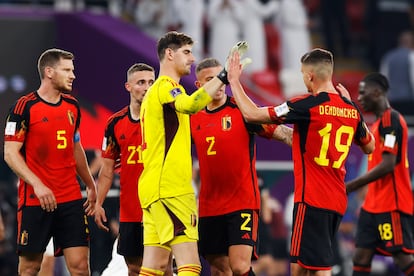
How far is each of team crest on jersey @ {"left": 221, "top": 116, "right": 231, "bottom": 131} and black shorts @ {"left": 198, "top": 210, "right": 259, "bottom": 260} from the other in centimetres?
85

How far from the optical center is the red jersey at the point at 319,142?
39.9ft

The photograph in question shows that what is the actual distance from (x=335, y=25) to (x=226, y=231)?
13.1 meters

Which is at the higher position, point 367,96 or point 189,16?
point 189,16

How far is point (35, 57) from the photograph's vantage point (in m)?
19.8

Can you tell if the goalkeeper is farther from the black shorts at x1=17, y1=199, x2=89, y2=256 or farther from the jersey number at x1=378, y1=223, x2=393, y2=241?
the jersey number at x1=378, y1=223, x2=393, y2=241

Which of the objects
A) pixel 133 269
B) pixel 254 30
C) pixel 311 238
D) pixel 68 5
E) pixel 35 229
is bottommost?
pixel 133 269

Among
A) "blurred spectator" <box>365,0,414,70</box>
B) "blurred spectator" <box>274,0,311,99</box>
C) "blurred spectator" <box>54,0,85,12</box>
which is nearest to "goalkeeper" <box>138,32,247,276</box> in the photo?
"blurred spectator" <box>54,0,85,12</box>

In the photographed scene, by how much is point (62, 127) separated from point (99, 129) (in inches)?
258

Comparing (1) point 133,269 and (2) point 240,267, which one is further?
(1) point 133,269

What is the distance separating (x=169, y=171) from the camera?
11.7m

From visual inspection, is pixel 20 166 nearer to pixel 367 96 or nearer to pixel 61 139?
pixel 61 139

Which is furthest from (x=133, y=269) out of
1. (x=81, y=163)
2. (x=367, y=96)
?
(x=367, y=96)

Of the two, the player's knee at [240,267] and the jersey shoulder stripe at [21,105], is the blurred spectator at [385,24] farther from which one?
the jersey shoulder stripe at [21,105]

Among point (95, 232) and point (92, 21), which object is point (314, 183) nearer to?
point (95, 232)
